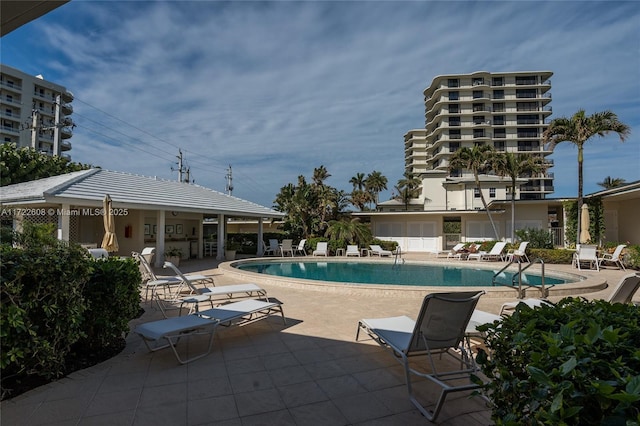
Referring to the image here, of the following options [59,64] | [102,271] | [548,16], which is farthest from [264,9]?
[59,64]

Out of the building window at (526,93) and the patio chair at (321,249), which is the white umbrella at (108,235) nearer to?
the patio chair at (321,249)

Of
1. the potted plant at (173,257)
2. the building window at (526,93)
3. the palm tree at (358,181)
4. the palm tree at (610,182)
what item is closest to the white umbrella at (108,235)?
the potted plant at (173,257)

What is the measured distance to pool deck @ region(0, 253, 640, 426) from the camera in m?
2.99

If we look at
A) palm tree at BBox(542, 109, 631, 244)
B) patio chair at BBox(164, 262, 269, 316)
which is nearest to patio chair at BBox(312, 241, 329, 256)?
patio chair at BBox(164, 262, 269, 316)

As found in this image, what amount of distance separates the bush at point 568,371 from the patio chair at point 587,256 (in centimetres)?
1553

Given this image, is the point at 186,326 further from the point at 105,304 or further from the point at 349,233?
the point at 349,233

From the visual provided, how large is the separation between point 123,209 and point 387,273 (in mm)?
12812

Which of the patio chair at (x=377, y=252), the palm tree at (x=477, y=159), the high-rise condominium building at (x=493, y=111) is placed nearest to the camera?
the patio chair at (x=377, y=252)

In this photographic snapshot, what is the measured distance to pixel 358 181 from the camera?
5156 cm

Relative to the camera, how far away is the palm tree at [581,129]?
16.9 meters

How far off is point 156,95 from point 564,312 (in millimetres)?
21833

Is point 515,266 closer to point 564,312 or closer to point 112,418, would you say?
point 564,312

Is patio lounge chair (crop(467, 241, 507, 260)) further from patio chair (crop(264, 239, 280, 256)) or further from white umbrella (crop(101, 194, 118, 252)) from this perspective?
white umbrella (crop(101, 194, 118, 252))

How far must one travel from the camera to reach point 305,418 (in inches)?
118
